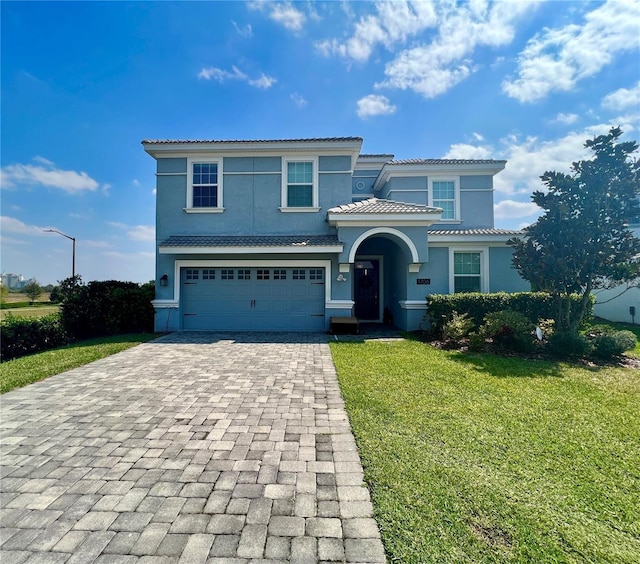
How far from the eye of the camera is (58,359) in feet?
25.3

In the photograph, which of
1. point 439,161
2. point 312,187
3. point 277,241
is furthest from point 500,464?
point 439,161

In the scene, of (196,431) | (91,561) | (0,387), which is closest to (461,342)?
(196,431)

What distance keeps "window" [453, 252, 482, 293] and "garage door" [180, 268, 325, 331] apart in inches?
213

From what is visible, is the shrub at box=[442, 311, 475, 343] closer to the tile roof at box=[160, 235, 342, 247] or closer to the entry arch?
the entry arch

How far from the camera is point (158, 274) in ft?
38.5

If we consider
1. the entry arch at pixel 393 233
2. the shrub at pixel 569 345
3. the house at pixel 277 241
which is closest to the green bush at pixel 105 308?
the house at pixel 277 241

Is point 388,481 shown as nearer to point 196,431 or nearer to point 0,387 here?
point 196,431

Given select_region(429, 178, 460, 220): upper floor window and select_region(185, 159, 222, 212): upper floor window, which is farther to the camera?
select_region(429, 178, 460, 220): upper floor window

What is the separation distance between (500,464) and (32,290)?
41365mm

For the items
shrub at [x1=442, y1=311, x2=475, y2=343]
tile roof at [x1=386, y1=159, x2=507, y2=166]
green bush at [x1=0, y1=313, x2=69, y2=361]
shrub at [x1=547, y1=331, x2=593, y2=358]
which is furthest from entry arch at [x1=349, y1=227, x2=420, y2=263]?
green bush at [x1=0, y1=313, x2=69, y2=361]

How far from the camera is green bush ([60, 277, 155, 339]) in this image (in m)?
10.7

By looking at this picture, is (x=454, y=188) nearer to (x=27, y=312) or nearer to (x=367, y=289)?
(x=367, y=289)

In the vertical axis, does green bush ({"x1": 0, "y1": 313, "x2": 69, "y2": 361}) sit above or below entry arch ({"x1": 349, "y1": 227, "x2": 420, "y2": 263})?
below

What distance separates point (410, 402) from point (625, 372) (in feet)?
19.3
